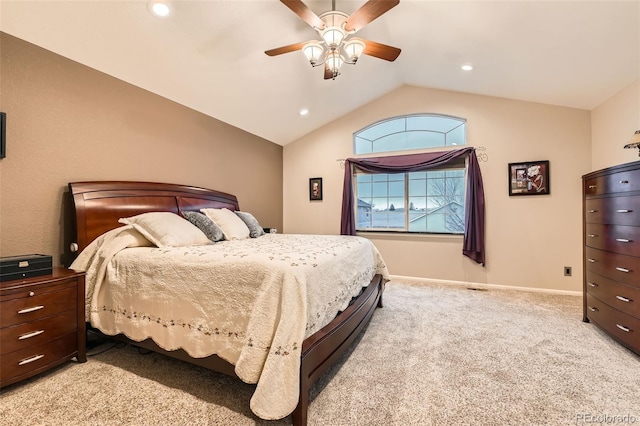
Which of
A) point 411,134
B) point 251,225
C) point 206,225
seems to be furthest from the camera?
point 411,134

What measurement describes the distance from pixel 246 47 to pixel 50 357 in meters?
2.98

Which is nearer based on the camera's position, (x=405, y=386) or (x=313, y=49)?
(x=405, y=386)

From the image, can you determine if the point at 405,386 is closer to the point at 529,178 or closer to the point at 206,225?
the point at 206,225

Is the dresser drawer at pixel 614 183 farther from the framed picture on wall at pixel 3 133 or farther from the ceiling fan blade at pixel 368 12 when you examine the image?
the framed picture on wall at pixel 3 133

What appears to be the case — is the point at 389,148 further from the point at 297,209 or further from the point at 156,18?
the point at 156,18

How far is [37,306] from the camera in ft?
5.96

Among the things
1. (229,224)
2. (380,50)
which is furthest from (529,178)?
(229,224)

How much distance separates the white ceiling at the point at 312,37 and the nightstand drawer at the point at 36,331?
212 centimetres

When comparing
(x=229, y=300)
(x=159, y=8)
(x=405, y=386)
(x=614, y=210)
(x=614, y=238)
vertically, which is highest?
(x=159, y=8)

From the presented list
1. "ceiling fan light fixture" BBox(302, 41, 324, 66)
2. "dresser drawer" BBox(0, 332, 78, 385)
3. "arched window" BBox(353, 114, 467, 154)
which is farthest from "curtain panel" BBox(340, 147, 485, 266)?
"dresser drawer" BBox(0, 332, 78, 385)

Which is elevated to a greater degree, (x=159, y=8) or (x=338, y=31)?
(x=159, y=8)

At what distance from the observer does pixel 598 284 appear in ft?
8.30

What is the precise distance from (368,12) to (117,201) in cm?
268

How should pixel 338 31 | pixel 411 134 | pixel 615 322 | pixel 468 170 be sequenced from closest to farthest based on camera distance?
pixel 338 31, pixel 615 322, pixel 468 170, pixel 411 134
